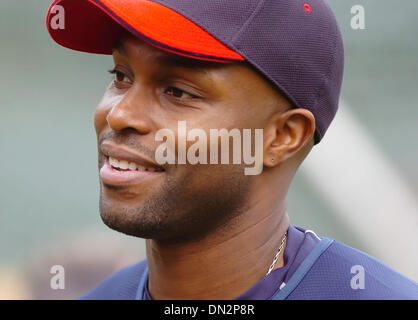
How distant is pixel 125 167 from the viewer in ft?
5.90

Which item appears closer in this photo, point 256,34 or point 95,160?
point 256,34

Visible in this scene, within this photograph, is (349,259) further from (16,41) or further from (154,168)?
(16,41)

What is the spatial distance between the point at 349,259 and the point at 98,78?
5989 mm

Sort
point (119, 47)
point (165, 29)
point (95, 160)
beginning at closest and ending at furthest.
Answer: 1. point (165, 29)
2. point (119, 47)
3. point (95, 160)

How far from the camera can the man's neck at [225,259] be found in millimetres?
1868

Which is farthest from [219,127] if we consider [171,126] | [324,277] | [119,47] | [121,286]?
[121,286]

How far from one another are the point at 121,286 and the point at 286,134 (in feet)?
2.61

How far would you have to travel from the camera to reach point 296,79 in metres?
1.83

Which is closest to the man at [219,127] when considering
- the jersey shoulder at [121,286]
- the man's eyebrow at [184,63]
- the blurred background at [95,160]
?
the man's eyebrow at [184,63]

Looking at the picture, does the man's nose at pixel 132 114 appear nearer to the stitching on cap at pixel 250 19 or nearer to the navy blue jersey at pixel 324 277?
the stitching on cap at pixel 250 19

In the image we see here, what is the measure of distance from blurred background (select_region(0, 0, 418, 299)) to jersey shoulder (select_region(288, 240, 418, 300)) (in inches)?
126

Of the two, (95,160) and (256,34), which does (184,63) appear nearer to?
(256,34)
